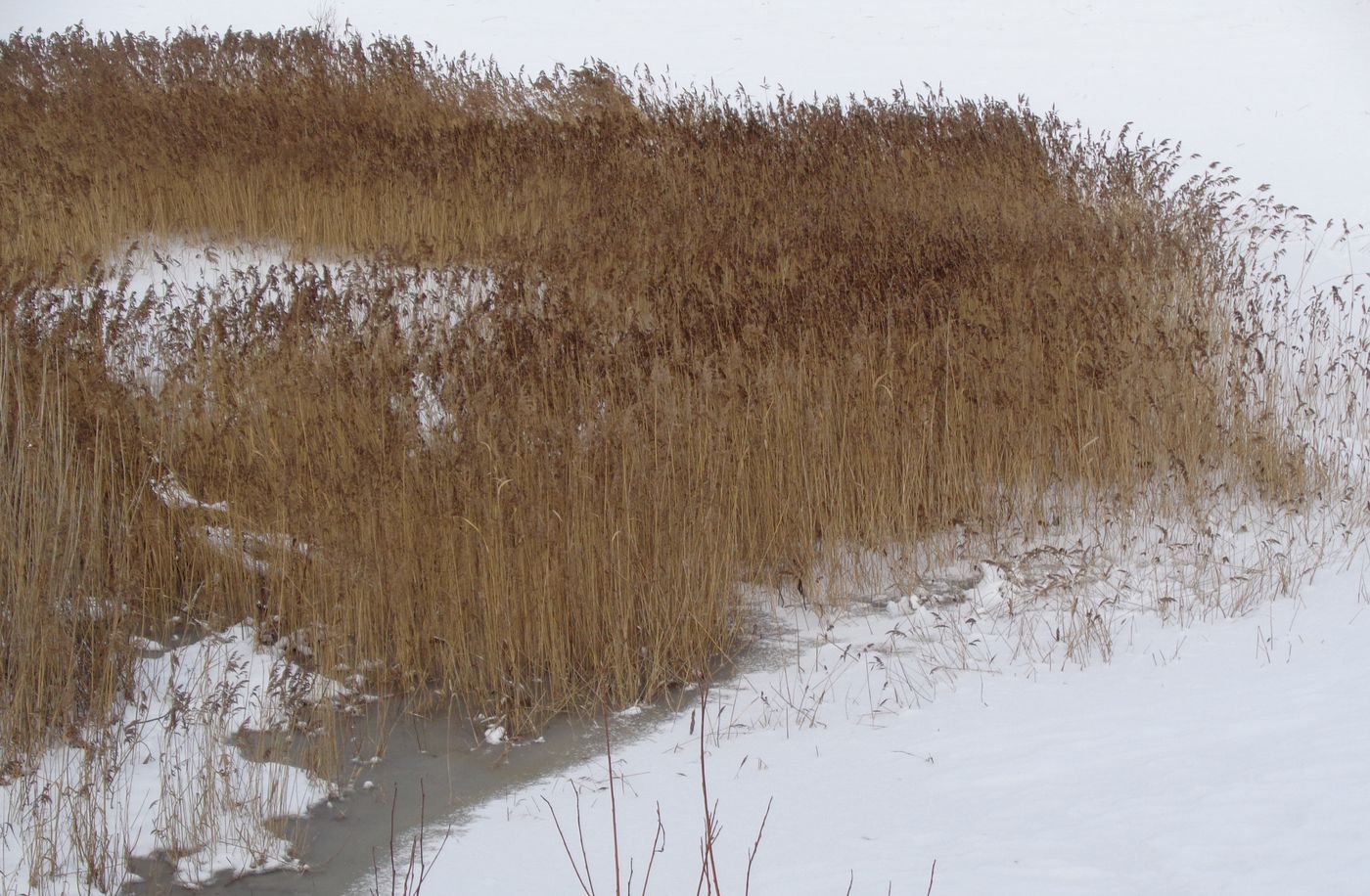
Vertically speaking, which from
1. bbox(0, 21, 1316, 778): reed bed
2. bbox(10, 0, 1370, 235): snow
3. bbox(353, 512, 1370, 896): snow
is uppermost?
bbox(10, 0, 1370, 235): snow

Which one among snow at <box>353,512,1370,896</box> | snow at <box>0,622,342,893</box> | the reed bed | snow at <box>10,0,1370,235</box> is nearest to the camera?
snow at <box>353,512,1370,896</box>

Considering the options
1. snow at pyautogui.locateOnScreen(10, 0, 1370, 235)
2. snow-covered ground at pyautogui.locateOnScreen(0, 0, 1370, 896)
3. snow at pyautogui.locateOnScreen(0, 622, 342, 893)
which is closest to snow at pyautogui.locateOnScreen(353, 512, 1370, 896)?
snow-covered ground at pyautogui.locateOnScreen(0, 0, 1370, 896)

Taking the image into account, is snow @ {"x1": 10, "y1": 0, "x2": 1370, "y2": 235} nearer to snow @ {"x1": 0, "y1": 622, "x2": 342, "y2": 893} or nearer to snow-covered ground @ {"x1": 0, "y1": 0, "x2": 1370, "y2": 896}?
snow-covered ground @ {"x1": 0, "y1": 0, "x2": 1370, "y2": 896}

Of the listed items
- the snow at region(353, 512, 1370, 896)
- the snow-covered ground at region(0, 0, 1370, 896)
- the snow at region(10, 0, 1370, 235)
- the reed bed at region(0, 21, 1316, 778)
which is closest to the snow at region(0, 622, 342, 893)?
the snow-covered ground at region(0, 0, 1370, 896)

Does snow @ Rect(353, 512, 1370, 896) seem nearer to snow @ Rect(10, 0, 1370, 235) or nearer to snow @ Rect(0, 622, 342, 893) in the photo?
snow @ Rect(0, 622, 342, 893)

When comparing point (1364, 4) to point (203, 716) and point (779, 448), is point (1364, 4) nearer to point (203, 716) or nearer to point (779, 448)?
point (779, 448)

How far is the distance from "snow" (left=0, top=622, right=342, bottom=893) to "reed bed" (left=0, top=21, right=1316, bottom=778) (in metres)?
0.22

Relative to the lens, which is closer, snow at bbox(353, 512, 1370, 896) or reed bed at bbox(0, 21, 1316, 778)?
snow at bbox(353, 512, 1370, 896)

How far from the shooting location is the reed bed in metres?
4.00

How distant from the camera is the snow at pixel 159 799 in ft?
9.46

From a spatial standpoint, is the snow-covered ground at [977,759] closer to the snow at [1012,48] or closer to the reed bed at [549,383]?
the reed bed at [549,383]

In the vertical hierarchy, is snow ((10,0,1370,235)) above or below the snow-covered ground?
above

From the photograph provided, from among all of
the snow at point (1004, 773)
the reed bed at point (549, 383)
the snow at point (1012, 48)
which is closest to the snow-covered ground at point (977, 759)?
the snow at point (1004, 773)

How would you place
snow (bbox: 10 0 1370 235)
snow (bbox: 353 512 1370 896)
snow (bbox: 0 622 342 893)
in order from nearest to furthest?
snow (bbox: 353 512 1370 896) → snow (bbox: 0 622 342 893) → snow (bbox: 10 0 1370 235)
